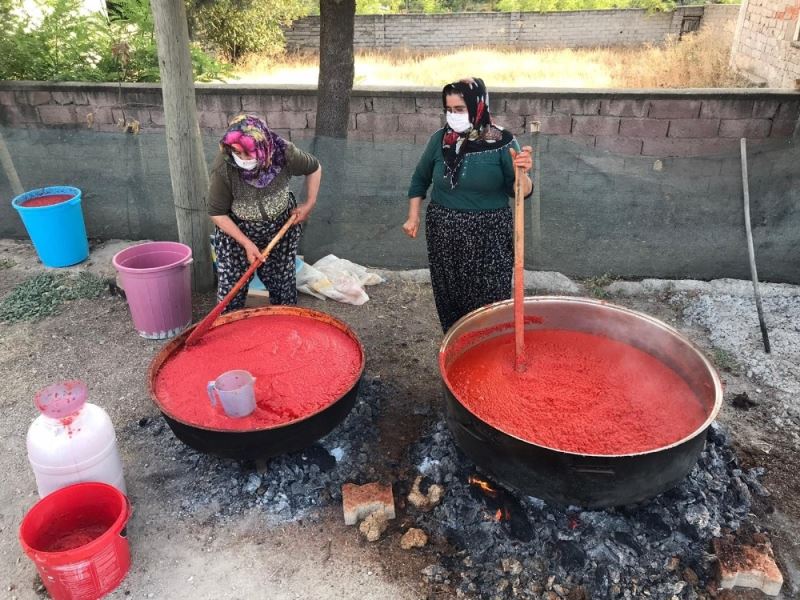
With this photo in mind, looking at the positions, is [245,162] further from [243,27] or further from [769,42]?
[243,27]

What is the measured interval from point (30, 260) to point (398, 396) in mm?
3958

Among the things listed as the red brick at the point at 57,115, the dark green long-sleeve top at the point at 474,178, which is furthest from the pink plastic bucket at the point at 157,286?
the red brick at the point at 57,115

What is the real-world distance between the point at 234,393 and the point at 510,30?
18.4 metres

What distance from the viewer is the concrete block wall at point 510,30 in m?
17.2

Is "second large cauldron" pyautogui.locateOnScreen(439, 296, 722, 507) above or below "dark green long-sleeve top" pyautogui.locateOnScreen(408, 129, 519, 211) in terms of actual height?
below

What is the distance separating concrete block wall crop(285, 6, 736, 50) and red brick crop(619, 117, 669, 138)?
1442 cm

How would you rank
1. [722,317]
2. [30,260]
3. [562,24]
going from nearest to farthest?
[722,317] → [30,260] → [562,24]

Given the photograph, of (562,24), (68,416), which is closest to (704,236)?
(68,416)

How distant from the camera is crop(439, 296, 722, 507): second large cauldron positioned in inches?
83.9

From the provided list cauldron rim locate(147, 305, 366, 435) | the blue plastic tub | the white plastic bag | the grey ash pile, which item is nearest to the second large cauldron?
the grey ash pile

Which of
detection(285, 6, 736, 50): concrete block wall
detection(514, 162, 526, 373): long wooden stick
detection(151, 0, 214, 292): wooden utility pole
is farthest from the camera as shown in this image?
detection(285, 6, 736, 50): concrete block wall

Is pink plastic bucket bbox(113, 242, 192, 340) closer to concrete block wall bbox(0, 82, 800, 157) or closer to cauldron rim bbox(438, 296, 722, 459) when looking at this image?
concrete block wall bbox(0, 82, 800, 157)

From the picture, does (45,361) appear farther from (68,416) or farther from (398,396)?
(398,396)

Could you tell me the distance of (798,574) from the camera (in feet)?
8.21
